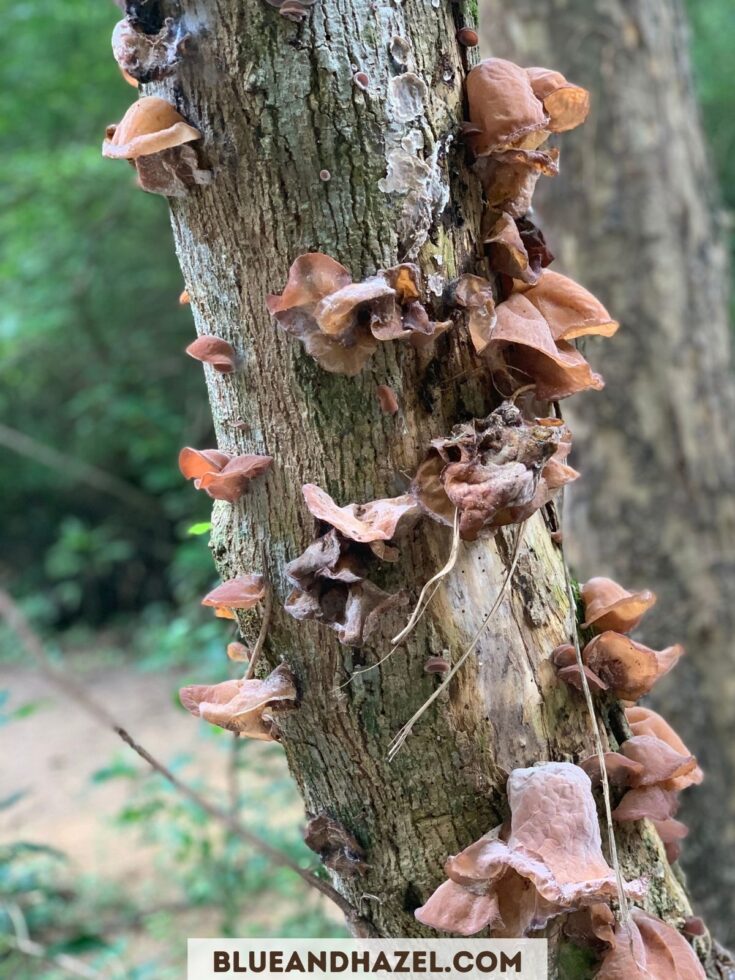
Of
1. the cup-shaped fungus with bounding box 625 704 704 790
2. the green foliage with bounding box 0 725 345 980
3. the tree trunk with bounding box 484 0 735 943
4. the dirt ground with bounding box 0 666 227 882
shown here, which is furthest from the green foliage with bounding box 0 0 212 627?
the cup-shaped fungus with bounding box 625 704 704 790

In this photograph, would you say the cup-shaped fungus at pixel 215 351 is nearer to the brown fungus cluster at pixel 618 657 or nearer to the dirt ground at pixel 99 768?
the brown fungus cluster at pixel 618 657

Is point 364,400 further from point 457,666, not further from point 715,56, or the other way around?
point 715,56

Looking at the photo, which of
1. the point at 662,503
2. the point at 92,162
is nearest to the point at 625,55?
the point at 662,503

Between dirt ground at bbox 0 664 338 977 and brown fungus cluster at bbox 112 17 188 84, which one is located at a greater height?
brown fungus cluster at bbox 112 17 188 84

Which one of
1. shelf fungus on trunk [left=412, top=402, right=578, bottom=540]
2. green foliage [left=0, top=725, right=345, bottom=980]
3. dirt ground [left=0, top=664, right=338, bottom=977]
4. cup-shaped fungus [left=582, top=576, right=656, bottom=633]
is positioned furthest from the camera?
dirt ground [left=0, top=664, right=338, bottom=977]

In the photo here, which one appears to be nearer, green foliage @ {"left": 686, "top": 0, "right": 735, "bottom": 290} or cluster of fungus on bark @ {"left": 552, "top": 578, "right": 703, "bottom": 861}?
cluster of fungus on bark @ {"left": 552, "top": 578, "right": 703, "bottom": 861}

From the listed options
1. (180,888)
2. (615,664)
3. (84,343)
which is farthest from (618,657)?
(84,343)

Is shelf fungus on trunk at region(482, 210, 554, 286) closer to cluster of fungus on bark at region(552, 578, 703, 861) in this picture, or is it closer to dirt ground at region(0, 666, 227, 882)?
cluster of fungus on bark at region(552, 578, 703, 861)
